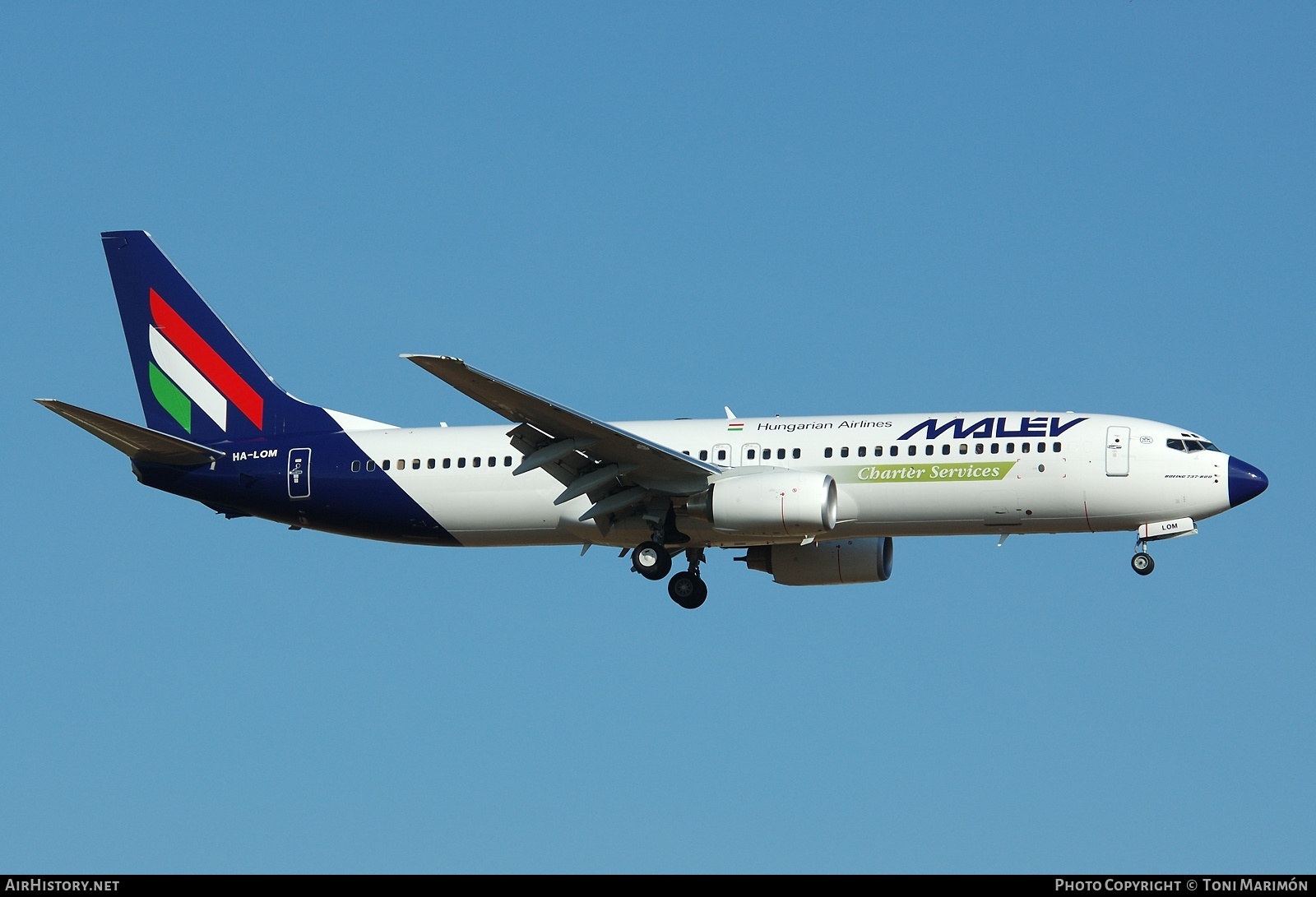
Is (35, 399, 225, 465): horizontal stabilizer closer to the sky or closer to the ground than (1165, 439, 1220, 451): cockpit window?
closer to the sky

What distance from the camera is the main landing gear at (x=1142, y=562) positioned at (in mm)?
41938

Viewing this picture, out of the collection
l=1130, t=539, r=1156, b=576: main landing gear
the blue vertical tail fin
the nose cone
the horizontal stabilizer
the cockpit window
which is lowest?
l=1130, t=539, r=1156, b=576: main landing gear

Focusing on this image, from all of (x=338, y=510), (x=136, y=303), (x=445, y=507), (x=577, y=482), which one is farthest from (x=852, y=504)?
(x=136, y=303)

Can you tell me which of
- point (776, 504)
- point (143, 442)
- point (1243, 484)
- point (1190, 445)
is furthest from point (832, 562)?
point (143, 442)

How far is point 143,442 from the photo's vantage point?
4531 centimetres

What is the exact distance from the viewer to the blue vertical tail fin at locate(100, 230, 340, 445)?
47281 millimetres

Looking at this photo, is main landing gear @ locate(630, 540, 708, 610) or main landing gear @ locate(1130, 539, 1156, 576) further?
main landing gear @ locate(630, 540, 708, 610)

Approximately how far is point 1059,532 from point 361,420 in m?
18.0

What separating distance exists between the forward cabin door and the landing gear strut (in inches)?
409

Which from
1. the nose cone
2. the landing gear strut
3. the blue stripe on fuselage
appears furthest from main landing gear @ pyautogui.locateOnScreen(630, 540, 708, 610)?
the nose cone

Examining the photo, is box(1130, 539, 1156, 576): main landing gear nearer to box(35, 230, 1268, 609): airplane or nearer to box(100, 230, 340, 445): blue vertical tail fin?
box(35, 230, 1268, 609): airplane

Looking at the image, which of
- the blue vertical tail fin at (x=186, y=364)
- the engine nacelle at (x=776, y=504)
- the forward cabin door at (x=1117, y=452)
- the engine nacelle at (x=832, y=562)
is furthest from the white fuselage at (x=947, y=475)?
the blue vertical tail fin at (x=186, y=364)

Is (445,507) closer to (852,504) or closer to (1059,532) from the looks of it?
(852,504)
